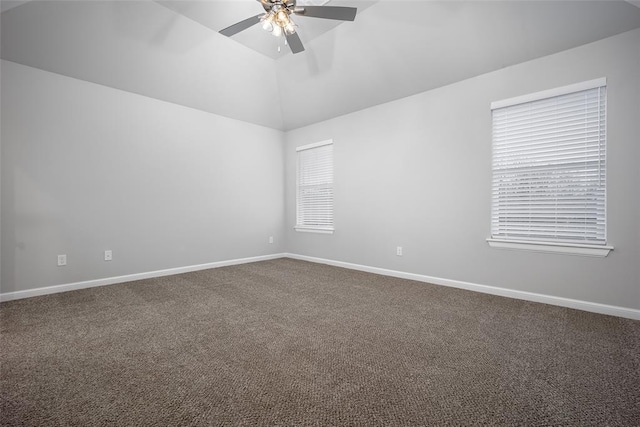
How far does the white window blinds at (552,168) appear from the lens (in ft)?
8.46

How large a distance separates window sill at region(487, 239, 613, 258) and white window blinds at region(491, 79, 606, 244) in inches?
2.0

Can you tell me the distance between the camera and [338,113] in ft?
15.0

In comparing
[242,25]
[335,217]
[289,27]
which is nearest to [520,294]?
[335,217]

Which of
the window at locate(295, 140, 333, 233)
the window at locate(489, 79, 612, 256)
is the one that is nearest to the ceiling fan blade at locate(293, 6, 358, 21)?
the window at locate(489, 79, 612, 256)

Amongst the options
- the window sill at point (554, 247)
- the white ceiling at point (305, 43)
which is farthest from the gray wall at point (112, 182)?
the window sill at point (554, 247)

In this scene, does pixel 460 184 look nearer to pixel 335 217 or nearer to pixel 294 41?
pixel 335 217

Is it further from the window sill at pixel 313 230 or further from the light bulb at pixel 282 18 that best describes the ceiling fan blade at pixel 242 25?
the window sill at pixel 313 230

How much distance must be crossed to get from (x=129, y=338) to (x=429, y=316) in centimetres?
245

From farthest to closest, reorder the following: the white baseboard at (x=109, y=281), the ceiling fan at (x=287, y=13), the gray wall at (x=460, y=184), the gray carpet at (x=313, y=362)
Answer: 1. the white baseboard at (x=109, y=281)
2. the gray wall at (x=460, y=184)
3. the ceiling fan at (x=287, y=13)
4. the gray carpet at (x=313, y=362)

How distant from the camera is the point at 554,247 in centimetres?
275

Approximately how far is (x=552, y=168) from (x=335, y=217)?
9.56 feet

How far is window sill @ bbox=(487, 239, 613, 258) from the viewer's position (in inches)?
99.1

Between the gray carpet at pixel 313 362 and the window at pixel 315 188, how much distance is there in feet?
7.04

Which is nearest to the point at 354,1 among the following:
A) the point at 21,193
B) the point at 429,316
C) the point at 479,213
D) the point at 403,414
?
the point at 479,213
